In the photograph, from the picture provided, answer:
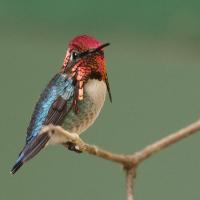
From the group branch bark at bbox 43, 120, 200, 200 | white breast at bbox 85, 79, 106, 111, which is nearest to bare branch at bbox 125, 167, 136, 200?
branch bark at bbox 43, 120, 200, 200

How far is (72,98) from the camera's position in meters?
0.64

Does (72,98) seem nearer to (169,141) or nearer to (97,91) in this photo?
(97,91)

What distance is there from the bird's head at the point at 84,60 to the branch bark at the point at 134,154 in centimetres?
7

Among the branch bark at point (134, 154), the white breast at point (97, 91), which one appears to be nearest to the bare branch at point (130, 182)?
the branch bark at point (134, 154)

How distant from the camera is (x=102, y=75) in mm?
619

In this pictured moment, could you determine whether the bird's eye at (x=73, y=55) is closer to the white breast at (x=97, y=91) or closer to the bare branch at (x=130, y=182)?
the white breast at (x=97, y=91)

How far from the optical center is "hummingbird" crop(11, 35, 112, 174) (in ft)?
1.98

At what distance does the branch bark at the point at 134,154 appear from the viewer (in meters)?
Answer: 0.50

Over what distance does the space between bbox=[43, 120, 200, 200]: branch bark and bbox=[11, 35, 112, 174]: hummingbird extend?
0.04 metres

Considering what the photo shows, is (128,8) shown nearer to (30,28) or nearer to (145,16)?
(145,16)

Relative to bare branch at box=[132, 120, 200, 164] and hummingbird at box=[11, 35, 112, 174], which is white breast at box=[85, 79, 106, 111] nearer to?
hummingbird at box=[11, 35, 112, 174]

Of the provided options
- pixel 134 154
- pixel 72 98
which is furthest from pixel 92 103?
pixel 134 154

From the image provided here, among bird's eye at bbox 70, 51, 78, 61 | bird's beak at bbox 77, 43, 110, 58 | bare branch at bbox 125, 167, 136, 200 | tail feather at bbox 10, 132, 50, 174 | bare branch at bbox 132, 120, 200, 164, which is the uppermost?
bird's eye at bbox 70, 51, 78, 61

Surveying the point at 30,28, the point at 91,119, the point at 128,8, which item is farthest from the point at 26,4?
the point at 91,119
